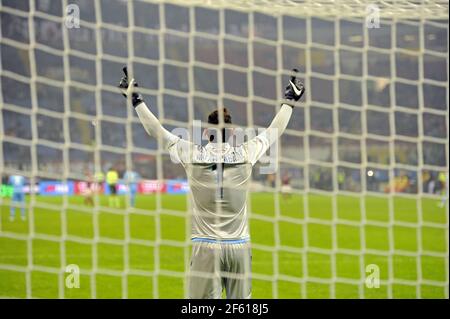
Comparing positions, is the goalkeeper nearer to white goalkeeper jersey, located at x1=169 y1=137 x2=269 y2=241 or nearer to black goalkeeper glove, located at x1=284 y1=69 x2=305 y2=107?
white goalkeeper jersey, located at x1=169 y1=137 x2=269 y2=241

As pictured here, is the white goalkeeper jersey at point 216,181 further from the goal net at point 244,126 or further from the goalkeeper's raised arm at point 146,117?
the goal net at point 244,126

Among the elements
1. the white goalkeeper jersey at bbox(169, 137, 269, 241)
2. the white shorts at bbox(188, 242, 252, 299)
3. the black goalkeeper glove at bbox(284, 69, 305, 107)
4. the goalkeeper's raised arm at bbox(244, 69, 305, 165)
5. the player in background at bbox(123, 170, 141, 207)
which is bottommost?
the white shorts at bbox(188, 242, 252, 299)

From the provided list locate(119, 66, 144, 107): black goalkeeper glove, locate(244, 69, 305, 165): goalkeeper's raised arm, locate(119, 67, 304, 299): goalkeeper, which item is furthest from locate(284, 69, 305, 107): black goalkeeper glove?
locate(119, 66, 144, 107): black goalkeeper glove

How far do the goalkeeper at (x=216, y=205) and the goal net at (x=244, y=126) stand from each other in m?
0.69

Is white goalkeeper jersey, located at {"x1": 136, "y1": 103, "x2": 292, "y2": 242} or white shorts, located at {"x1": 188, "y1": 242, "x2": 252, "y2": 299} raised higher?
white goalkeeper jersey, located at {"x1": 136, "y1": 103, "x2": 292, "y2": 242}

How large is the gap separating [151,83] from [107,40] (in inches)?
75.0

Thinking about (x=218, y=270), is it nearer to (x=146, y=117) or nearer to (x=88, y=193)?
(x=146, y=117)

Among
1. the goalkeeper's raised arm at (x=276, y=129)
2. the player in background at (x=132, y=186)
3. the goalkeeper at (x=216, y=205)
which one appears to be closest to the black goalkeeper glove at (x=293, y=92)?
the goalkeeper's raised arm at (x=276, y=129)

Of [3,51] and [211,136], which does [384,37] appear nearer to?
[3,51]

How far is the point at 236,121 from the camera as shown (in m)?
16.1

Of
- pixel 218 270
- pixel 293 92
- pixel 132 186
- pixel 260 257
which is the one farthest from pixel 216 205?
pixel 132 186

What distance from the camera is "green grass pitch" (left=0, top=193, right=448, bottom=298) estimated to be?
6270 mm

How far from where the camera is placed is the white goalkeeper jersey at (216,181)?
3805 millimetres

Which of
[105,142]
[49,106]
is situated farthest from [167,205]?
[49,106]
